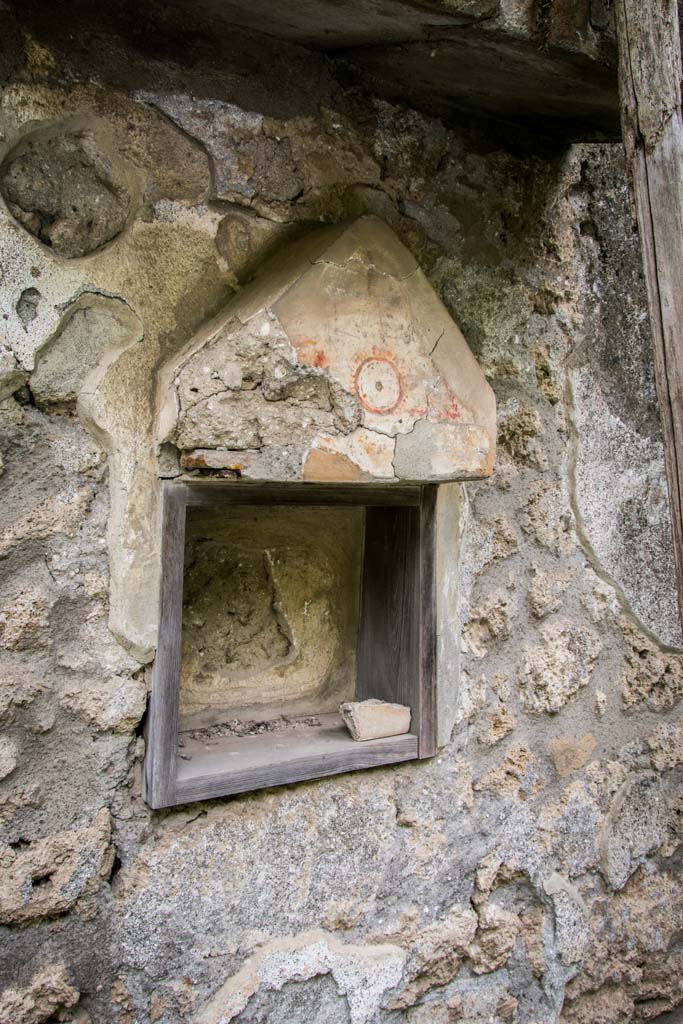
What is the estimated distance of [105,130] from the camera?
4.34ft

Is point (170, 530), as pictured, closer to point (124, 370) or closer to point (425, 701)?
point (124, 370)

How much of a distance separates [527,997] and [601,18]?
6.26 feet

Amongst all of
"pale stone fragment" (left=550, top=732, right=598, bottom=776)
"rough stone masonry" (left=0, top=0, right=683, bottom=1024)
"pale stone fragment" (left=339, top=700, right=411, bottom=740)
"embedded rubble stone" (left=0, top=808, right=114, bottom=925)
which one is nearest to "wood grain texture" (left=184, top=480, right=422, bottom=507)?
"rough stone masonry" (left=0, top=0, right=683, bottom=1024)

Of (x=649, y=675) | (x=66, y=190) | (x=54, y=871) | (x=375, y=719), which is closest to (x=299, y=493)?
(x=375, y=719)

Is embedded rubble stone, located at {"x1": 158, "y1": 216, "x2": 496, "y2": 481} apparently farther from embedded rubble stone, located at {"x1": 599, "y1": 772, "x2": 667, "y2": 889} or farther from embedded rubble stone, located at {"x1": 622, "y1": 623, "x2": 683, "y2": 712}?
embedded rubble stone, located at {"x1": 599, "y1": 772, "x2": 667, "y2": 889}

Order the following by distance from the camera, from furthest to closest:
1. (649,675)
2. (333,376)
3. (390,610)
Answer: (649,675), (390,610), (333,376)

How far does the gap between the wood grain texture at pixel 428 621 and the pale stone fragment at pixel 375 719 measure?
0.13 feet

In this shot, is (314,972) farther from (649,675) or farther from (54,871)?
(649,675)

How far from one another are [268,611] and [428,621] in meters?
0.35

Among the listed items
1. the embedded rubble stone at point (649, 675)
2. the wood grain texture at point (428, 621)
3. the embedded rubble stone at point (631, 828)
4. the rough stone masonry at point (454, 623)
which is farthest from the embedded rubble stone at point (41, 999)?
the embedded rubble stone at point (649, 675)

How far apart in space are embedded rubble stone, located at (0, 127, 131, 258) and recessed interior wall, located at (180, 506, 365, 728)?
0.53 metres

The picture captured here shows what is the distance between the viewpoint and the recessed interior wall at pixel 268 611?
167cm

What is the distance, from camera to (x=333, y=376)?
4.45 ft

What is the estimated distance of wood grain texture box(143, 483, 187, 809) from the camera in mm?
1343
